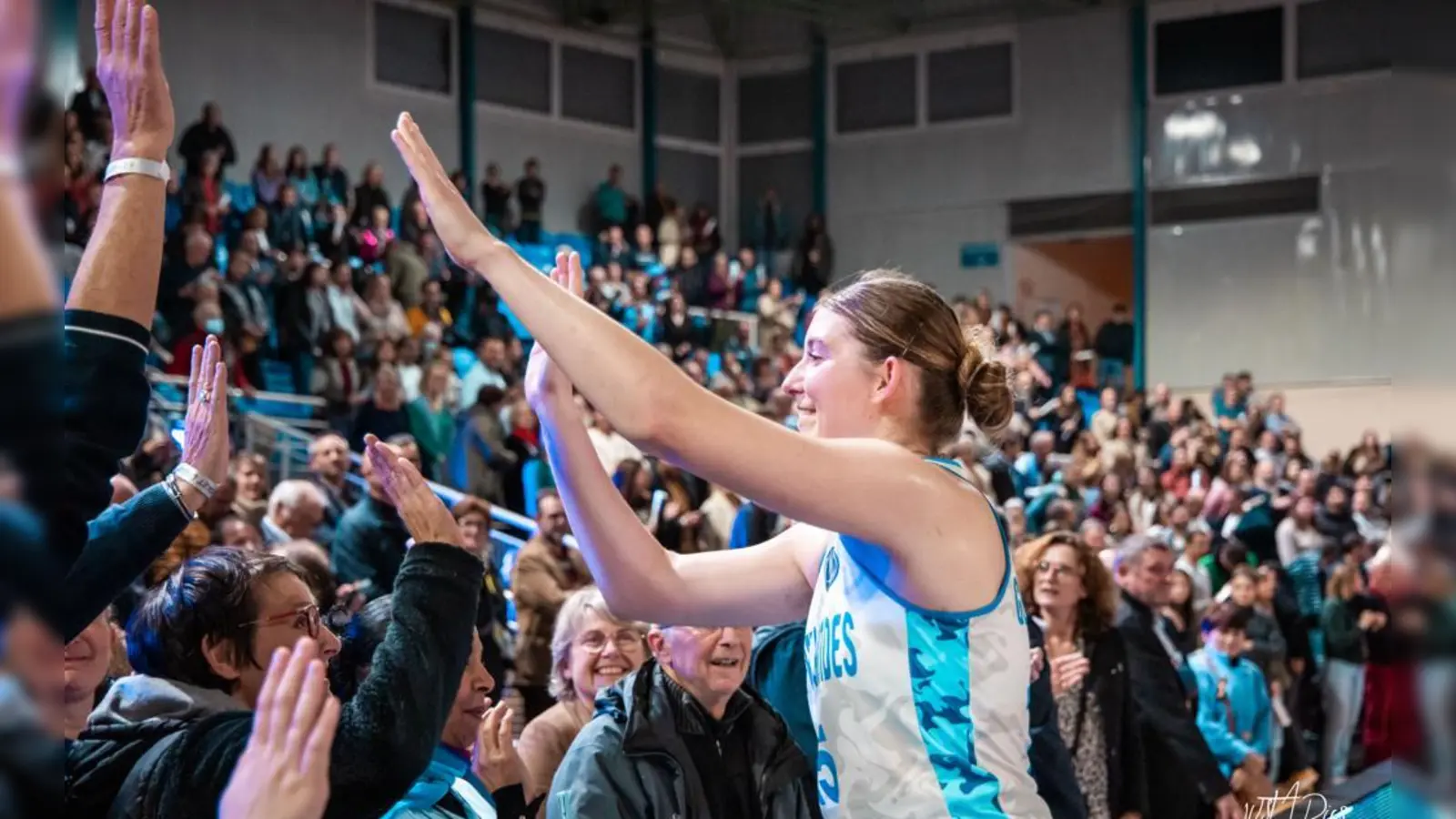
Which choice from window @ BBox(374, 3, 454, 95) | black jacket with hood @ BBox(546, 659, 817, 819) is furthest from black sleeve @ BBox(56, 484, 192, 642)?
window @ BBox(374, 3, 454, 95)

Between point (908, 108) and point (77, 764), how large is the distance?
21868 mm

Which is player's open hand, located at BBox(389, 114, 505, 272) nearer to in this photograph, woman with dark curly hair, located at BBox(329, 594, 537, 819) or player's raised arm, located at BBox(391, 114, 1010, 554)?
player's raised arm, located at BBox(391, 114, 1010, 554)

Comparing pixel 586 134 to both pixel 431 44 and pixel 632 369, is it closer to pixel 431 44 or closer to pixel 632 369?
pixel 431 44

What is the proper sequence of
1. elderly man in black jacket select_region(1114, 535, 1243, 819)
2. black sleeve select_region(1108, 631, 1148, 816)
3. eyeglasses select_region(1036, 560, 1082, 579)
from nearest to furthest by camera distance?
1. eyeglasses select_region(1036, 560, 1082, 579)
2. black sleeve select_region(1108, 631, 1148, 816)
3. elderly man in black jacket select_region(1114, 535, 1243, 819)

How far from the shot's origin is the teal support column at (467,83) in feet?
66.9

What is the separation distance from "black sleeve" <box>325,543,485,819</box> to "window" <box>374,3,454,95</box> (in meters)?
18.4

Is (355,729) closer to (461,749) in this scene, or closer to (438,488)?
(461,749)

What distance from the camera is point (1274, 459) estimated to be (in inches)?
639

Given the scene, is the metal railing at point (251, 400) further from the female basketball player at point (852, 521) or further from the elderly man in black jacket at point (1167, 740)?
the female basketball player at point (852, 521)

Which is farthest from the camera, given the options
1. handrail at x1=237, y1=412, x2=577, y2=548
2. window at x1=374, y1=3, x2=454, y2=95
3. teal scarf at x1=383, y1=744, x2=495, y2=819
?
window at x1=374, y1=3, x2=454, y2=95

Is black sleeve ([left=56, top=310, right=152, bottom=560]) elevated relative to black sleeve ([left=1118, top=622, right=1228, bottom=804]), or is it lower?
elevated

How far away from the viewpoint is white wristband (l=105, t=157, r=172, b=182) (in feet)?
5.71

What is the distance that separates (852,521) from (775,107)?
22.3 m

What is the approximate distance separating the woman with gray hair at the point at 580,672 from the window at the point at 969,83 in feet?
63.7
